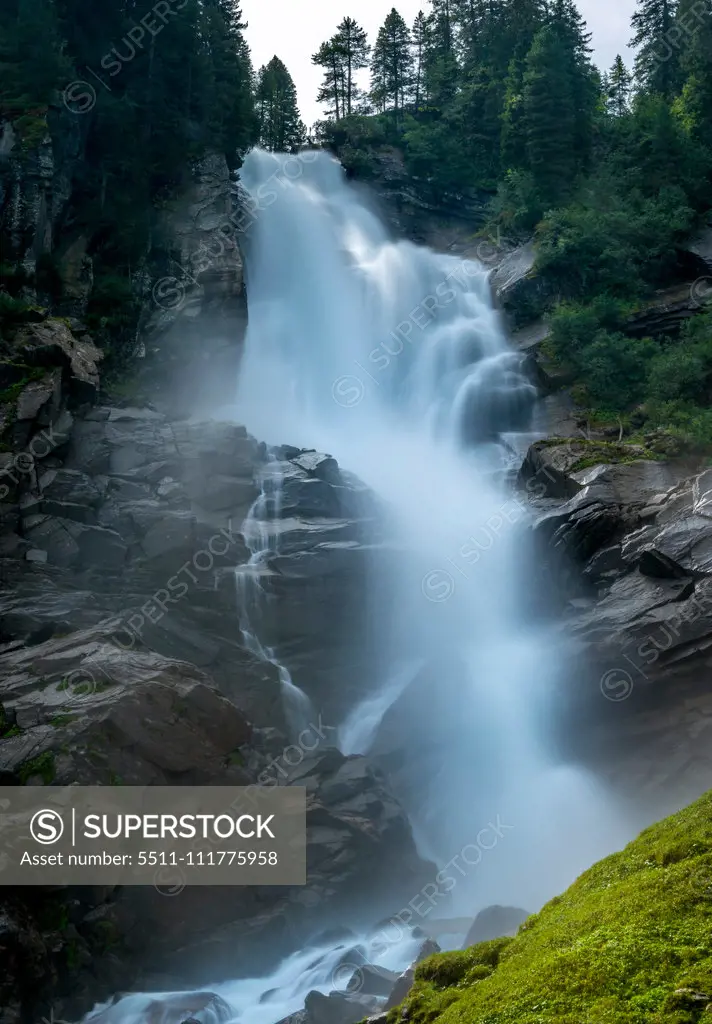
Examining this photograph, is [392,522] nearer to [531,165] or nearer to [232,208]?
[232,208]

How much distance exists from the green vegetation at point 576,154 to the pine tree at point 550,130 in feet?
0.21

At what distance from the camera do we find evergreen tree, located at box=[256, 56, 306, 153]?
49.1m

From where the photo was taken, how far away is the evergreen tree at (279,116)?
49.1m

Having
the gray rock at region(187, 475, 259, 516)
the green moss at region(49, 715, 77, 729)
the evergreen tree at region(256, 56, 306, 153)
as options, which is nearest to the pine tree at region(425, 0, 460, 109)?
the evergreen tree at region(256, 56, 306, 153)

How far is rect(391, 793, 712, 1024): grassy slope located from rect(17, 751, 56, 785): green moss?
873 cm

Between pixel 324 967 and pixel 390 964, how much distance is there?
112 cm

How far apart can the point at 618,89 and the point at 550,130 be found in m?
22.6

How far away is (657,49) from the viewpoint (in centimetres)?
4516

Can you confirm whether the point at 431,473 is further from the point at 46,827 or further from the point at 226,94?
the point at 226,94

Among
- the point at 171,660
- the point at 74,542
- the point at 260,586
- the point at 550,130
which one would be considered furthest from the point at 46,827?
the point at 550,130

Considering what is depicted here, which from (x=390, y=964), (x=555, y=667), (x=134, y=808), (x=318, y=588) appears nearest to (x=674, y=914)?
(x=390, y=964)

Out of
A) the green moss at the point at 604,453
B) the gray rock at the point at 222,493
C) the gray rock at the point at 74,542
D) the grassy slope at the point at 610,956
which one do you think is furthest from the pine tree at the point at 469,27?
the grassy slope at the point at 610,956

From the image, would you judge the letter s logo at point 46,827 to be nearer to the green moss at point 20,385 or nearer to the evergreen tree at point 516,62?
the green moss at point 20,385

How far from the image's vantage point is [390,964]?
13609mm
